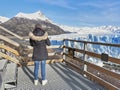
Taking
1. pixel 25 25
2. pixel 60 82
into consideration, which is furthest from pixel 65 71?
pixel 25 25

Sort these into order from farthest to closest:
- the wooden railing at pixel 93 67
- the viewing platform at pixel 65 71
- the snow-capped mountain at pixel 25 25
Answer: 1. the snow-capped mountain at pixel 25 25
2. the viewing platform at pixel 65 71
3. the wooden railing at pixel 93 67

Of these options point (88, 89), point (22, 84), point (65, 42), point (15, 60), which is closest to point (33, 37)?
point (22, 84)

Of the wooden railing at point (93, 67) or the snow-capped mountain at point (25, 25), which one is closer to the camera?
the wooden railing at point (93, 67)

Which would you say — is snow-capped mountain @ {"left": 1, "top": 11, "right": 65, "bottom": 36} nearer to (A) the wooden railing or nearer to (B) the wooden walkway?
(A) the wooden railing

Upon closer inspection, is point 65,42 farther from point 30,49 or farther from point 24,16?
point 24,16

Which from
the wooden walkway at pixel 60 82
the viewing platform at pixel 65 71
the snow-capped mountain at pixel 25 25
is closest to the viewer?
the viewing platform at pixel 65 71

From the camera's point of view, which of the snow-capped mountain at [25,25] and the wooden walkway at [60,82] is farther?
the snow-capped mountain at [25,25]

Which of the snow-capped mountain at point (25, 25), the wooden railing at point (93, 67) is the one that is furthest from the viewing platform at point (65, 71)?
the snow-capped mountain at point (25, 25)

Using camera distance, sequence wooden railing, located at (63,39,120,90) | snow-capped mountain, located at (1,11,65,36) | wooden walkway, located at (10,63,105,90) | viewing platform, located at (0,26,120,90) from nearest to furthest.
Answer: wooden railing, located at (63,39,120,90), viewing platform, located at (0,26,120,90), wooden walkway, located at (10,63,105,90), snow-capped mountain, located at (1,11,65,36)

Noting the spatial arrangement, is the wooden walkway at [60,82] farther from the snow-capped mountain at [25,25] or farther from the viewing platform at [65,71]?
the snow-capped mountain at [25,25]

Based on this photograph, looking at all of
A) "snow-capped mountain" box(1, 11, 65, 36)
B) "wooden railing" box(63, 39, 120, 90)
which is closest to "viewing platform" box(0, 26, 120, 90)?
"wooden railing" box(63, 39, 120, 90)

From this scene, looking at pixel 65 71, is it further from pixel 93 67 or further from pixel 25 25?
pixel 25 25

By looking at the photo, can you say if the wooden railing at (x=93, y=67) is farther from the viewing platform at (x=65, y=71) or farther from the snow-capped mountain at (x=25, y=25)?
the snow-capped mountain at (x=25, y=25)

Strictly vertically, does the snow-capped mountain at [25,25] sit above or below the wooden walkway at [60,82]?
above
